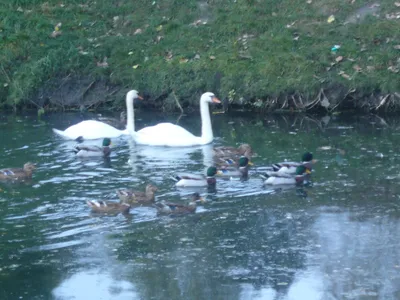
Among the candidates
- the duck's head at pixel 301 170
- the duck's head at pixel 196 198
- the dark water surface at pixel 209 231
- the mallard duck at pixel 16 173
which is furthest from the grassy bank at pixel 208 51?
the duck's head at pixel 196 198

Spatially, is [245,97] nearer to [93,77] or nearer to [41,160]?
[93,77]

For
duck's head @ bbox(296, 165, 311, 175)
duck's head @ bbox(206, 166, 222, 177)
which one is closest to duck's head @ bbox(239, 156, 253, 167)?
duck's head @ bbox(206, 166, 222, 177)

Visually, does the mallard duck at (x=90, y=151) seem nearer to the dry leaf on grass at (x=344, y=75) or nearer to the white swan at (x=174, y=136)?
the white swan at (x=174, y=136)

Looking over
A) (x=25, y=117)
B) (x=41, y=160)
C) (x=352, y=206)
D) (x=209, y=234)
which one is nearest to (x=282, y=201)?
(x=352, y=206)

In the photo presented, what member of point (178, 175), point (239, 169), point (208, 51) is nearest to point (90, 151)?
point (178, 175)

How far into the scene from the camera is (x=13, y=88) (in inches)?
893

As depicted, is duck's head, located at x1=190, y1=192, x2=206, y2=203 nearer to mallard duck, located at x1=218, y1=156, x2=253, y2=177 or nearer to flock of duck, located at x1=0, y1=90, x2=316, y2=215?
flock of duck, located at x1=0, y1=90, x2=316, y2=215

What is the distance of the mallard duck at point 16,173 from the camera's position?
49.1 ft

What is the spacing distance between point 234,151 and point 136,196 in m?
3.65

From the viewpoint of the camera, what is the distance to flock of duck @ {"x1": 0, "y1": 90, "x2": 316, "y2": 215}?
12899mm

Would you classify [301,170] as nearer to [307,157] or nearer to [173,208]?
[307,157]

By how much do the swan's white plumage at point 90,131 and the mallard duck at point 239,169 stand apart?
14.4 ft

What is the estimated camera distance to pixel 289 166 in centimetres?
1473

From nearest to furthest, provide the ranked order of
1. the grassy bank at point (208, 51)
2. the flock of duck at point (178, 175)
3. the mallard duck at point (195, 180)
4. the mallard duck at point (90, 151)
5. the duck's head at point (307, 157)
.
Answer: the flock of duck at point (178, 175) → the mallard duck at point (195, 180) → the duck's head at point (307, 157) → the mallard duck at point (90, 151) → the grassy bank at point (208, 51)
